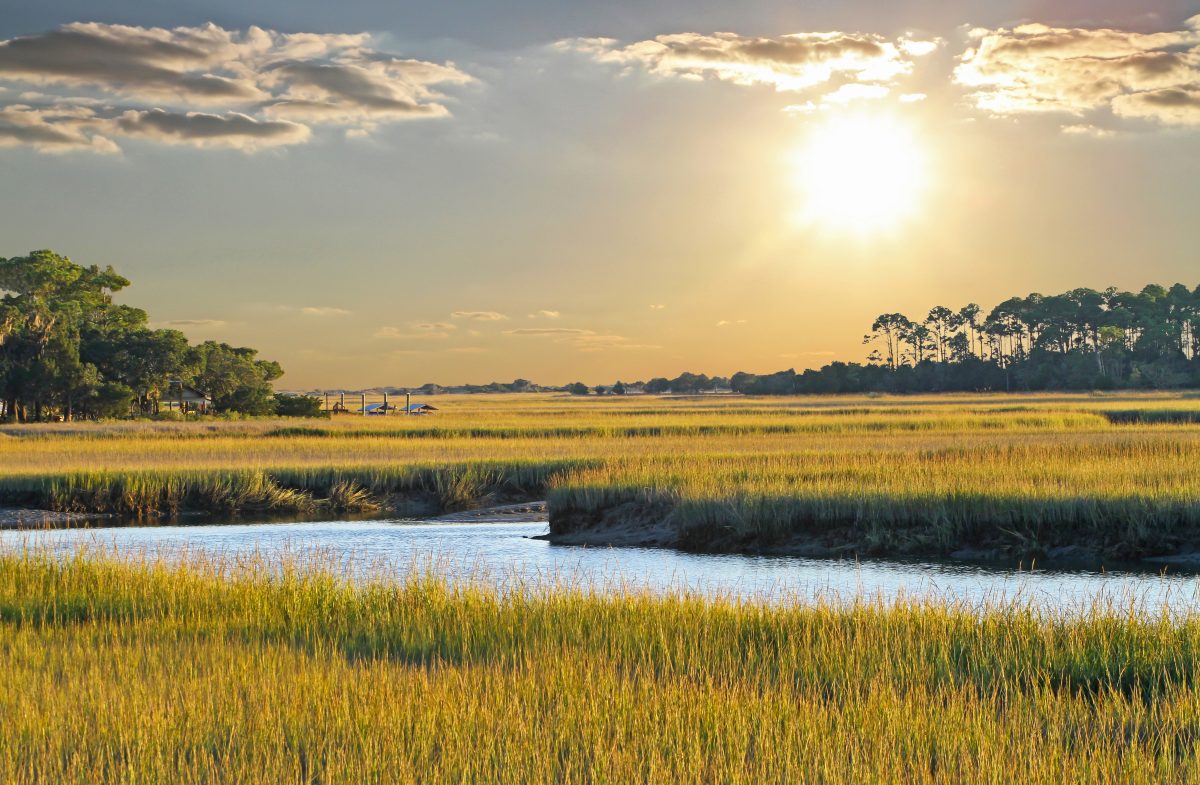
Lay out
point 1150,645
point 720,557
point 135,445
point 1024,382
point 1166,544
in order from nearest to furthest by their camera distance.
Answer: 1. point 1150,645
2. point 1166,544
3. point 720,557
4. point 135,445
5. point 1024,382

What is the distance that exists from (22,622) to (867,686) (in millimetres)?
8355

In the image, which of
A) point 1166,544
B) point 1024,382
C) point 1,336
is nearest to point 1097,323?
point 1024,382

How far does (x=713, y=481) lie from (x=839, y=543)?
5042 mm

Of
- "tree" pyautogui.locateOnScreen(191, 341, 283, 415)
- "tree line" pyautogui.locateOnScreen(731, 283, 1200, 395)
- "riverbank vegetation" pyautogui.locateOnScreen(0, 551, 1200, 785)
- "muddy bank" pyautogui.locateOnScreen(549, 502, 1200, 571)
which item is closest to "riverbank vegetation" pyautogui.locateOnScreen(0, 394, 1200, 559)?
"muddy bank" pyautogui.locateOnScreen(549, 502, 1200, 571)

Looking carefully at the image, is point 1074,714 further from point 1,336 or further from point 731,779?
point 1,336

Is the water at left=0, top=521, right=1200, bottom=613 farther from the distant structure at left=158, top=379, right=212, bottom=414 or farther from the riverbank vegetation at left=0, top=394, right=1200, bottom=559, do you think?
the distant structure at left=158, top=379, right=212, bottom=414

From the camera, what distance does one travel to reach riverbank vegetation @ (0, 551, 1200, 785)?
621cm

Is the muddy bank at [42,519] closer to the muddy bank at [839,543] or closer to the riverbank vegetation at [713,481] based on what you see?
the riverbank vegetation at [713,481]

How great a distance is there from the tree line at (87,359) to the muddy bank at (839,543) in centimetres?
4926

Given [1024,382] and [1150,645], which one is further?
[1024,382]

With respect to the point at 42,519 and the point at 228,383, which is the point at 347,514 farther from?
the point at 228,383

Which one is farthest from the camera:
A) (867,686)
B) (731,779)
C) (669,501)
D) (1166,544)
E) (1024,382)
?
(1024,382)

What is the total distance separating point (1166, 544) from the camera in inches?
727

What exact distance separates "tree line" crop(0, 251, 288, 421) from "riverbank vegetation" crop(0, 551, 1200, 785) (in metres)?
57.6
